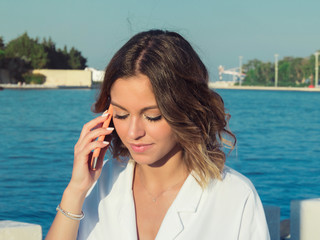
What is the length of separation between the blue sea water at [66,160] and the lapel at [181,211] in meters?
6.09

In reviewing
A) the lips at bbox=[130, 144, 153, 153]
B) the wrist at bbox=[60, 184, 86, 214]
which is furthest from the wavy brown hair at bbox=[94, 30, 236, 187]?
the wrist at bbox=[60, 184, 86, 214]

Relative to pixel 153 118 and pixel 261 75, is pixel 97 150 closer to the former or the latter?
pixel 153 118

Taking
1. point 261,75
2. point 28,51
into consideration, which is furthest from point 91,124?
point 261,75

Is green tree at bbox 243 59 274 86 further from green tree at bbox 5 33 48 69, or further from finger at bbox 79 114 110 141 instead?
finger at bbox 79 114 110 141

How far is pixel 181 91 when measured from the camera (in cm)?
168

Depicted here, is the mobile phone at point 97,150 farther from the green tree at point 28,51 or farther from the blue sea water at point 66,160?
the green tree at point 28,51

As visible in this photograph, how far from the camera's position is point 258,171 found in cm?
1252

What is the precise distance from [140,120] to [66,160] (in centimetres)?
1203

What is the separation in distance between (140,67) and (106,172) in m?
0.44

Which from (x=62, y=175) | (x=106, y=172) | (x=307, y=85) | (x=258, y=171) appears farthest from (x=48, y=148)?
(x=307, y=85)

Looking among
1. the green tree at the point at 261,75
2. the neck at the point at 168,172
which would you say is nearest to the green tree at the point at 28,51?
the green tree at the point at 261,75

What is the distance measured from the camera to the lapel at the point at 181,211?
5.23ft

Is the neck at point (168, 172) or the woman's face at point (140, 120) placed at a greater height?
the woman's face at point (140, 120)

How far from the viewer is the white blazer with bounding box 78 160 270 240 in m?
1.60
